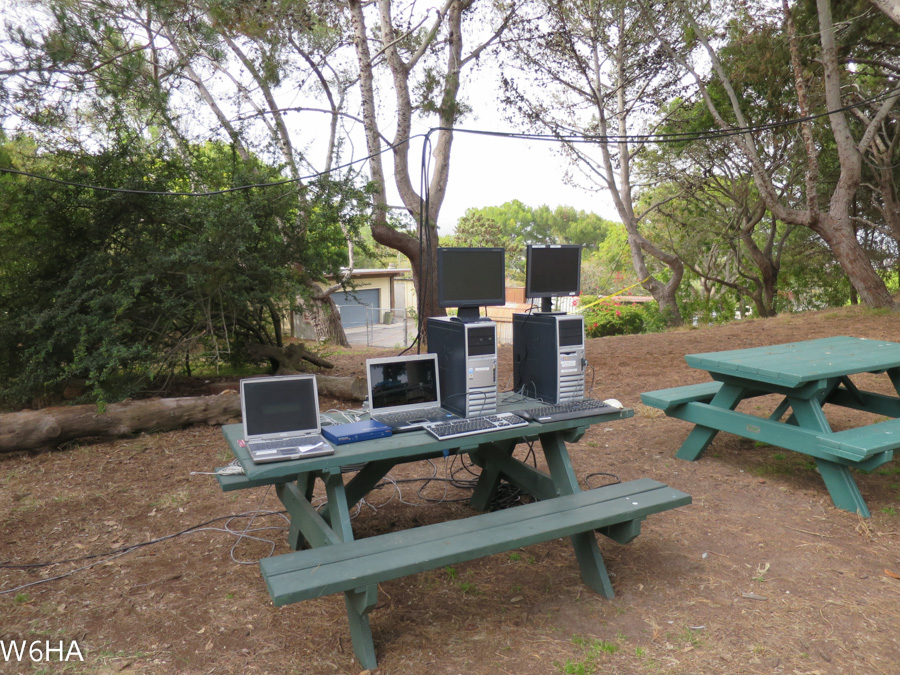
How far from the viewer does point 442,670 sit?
8.05 feet

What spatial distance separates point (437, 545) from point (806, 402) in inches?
116

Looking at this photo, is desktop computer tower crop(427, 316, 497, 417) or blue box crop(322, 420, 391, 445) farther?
desktop computer tower crop(427, 316, 497, 417)

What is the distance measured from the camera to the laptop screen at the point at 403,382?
326 centimetres

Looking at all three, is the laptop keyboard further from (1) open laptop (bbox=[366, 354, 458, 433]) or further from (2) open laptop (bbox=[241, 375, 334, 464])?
(2) open laptop (bbox=[241, 375, 334, 464])

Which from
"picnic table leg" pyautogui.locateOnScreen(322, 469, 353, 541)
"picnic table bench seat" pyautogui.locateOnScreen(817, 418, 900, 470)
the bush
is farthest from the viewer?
the bush

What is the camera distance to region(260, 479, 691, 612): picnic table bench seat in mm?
2322

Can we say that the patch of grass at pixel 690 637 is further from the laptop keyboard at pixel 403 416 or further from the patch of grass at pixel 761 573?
the laptop keyboard at pixel 403 416

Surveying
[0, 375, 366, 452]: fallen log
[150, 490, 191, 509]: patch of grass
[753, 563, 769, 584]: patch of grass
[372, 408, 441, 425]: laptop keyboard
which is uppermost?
[372, 408, 441, 425]: laptop keyboard

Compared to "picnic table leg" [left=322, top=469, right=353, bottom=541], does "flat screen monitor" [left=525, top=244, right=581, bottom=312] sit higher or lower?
higher

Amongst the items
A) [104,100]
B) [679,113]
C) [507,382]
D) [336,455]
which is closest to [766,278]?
[679,113]

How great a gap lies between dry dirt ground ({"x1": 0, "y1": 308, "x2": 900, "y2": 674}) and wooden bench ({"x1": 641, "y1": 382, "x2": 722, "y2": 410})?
1.55 ft

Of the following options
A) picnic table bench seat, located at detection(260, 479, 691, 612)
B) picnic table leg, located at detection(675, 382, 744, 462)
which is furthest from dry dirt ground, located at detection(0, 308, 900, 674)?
picnic table bench seat, located at detection(260, 479, 691, 612)

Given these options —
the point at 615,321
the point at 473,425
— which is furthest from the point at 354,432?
the point at 615,321

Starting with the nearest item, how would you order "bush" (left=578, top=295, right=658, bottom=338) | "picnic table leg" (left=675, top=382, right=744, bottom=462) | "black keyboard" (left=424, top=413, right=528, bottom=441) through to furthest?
"black keyboard" (left=424, top=413, right=528, bottom=441) < "picnic table leg" (left=675, top=382, right=744, bottom=462) < "bush" (left=578, top=295, right=658, bottom=338)
